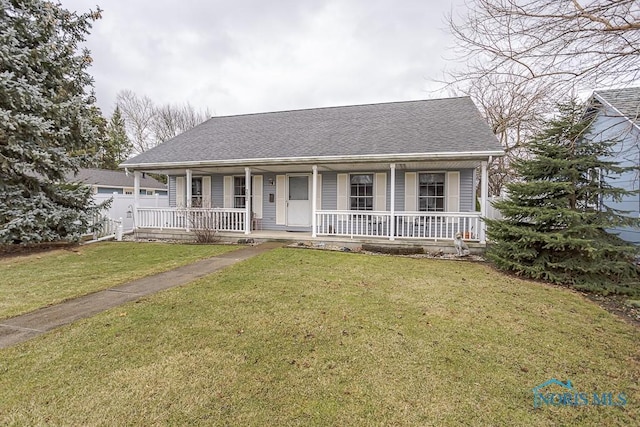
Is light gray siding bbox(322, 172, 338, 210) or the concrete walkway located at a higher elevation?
light gray siding bbox(322, 172, 338, 210)

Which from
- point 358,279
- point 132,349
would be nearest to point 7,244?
point 132,349

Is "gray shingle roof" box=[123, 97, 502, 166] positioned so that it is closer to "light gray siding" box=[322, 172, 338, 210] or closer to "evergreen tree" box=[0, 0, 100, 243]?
"light gray siding" box=[322, 172, 338, 210]

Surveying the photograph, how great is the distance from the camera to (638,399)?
249 cm

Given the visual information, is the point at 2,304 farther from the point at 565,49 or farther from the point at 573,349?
the point at 565,49

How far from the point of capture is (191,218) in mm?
10656

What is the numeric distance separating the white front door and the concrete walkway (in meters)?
4.79

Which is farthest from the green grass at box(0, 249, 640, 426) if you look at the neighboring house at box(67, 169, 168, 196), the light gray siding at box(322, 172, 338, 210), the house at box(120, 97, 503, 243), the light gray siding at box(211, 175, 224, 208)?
the neighboring house at box(67, 169, 168, 196)

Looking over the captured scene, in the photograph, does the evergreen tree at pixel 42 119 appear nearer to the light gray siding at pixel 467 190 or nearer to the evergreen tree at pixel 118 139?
the light gray siding at pixel 467 190

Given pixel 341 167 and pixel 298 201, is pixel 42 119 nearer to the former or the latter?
pixel 298 201

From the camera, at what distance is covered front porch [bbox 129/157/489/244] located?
9.20m

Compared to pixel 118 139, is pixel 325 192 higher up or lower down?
lower down

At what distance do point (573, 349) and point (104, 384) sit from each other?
446cm

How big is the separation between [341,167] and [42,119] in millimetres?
8293

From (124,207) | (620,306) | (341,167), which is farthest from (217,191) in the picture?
(620,306)
